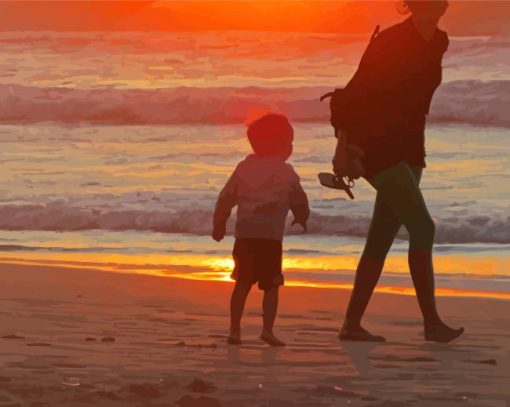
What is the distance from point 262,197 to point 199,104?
69.2ft

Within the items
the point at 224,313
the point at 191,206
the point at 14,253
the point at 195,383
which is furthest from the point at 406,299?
the point at 191,206

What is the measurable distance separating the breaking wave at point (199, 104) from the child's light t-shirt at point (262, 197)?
19093mm

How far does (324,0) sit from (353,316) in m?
32.2

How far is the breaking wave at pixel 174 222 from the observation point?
46.8 feet

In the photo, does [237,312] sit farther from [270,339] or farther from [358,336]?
[358,336]

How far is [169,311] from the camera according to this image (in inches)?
306

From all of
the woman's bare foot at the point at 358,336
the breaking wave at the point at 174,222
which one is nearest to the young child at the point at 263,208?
the woman's bare foot at the point at 358,336

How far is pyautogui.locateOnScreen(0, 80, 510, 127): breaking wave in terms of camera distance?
26.2 meters

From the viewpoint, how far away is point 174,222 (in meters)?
15.3

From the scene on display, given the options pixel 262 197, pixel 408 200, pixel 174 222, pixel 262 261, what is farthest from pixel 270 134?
pixel 174 222

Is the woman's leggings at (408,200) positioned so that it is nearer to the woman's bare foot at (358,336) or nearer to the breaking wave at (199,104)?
the woman's bare foot at (358,336)

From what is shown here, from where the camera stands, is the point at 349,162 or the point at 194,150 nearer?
the point at 349,162

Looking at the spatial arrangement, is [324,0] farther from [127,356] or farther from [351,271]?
[127,356]

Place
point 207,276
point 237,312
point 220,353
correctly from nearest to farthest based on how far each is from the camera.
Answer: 1. point 220,353
2. point 237,312
3. point 207,276
